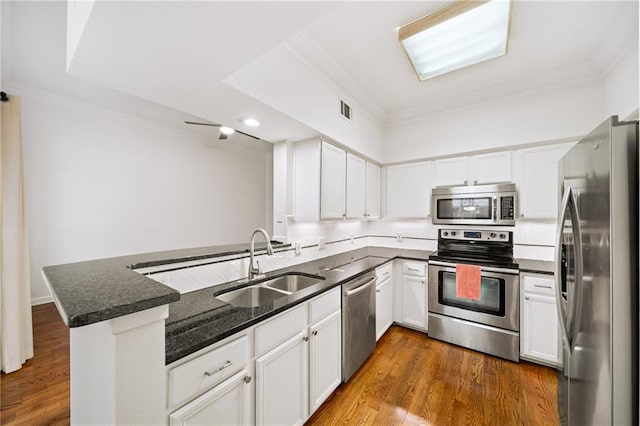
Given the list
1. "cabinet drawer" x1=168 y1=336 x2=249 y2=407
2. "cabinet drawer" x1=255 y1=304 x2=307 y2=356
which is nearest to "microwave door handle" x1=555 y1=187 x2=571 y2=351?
"cabinet drawer" x1=255 y1=304 x2=307 y2=356

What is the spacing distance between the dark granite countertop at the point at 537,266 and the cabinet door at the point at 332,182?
6.03 ft

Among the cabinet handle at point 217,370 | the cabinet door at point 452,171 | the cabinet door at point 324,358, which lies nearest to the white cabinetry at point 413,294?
the cabinet door at point 452,171

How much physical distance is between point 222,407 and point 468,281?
2406 millimetres

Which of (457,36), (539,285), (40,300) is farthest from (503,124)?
(40,300)

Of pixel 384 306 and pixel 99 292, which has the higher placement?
pixel 99 292

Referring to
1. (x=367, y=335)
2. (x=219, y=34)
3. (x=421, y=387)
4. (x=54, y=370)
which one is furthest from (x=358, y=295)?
(x=54, y=370)

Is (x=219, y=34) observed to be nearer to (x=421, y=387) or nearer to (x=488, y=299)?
(x=421, y=387)

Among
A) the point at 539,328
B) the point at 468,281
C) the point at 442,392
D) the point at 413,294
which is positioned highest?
the point at 468,281

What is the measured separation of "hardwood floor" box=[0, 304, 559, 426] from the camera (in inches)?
66.2

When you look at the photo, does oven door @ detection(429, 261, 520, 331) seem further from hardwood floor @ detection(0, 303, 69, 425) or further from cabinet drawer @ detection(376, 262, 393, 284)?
hardwood floor @ detection(0, 303, 69, 425)

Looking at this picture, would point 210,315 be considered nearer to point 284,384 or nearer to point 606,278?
point 284,384

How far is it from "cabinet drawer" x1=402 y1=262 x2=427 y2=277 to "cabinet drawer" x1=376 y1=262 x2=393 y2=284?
18cm

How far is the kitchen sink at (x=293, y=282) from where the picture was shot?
2.07 meters

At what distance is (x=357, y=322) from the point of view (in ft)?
6.95
